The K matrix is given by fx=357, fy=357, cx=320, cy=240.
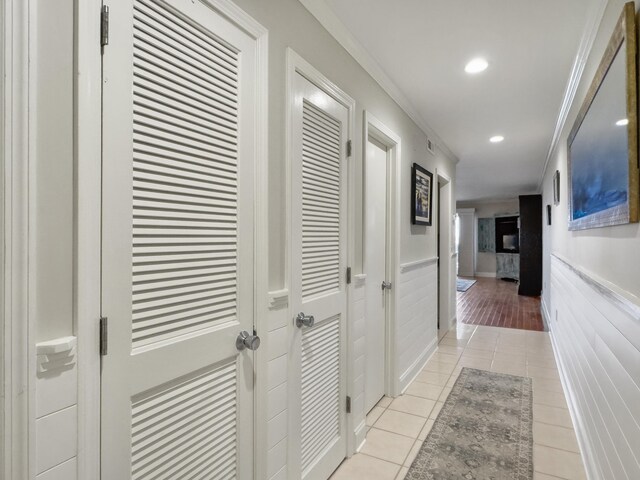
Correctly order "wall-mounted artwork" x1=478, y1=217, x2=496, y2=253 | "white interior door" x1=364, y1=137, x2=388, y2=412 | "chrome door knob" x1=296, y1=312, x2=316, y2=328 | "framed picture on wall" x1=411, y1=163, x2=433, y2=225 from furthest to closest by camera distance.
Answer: "wall-mounted artwork" x1=478, y1=217, x2=496, y2=253
"framed picture on wall" x1=411, y1=163, x2=433, y2=225
"white interior door" x1=364, y1=137, x2=388, y2=412
"chrome door knob" x1=296, y1=312, x2=316, y2=328

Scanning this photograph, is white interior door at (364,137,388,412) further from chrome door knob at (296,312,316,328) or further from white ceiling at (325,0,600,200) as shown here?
chrome door knob at (296,312,316,328)

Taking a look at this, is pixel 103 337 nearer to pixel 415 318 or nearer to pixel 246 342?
pixel 246 342

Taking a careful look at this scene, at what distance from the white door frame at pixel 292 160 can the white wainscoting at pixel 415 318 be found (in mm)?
943

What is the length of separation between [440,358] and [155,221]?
11.4 ft

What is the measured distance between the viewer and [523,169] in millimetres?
5789

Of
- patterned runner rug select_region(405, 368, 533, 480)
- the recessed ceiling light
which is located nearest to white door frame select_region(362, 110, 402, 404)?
patterned runner rug select_region(405, 368, 533, 480)

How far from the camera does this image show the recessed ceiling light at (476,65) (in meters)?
2.21

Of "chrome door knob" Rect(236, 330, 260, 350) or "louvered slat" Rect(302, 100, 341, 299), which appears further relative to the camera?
"louvered slat" Rect(302, 100, 341, 299)

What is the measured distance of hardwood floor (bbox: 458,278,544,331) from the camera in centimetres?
529

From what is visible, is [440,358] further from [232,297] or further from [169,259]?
[169,259]

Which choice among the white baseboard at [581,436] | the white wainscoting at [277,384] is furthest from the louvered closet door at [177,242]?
the white baseboard at [581,436]

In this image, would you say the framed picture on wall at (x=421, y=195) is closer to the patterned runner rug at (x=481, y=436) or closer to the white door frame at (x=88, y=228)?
the patterned runner rug at (x=481, y=436)

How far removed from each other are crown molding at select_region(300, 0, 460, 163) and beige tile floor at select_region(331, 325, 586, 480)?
231 cm

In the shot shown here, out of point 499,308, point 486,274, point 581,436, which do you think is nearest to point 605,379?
point 581,436
